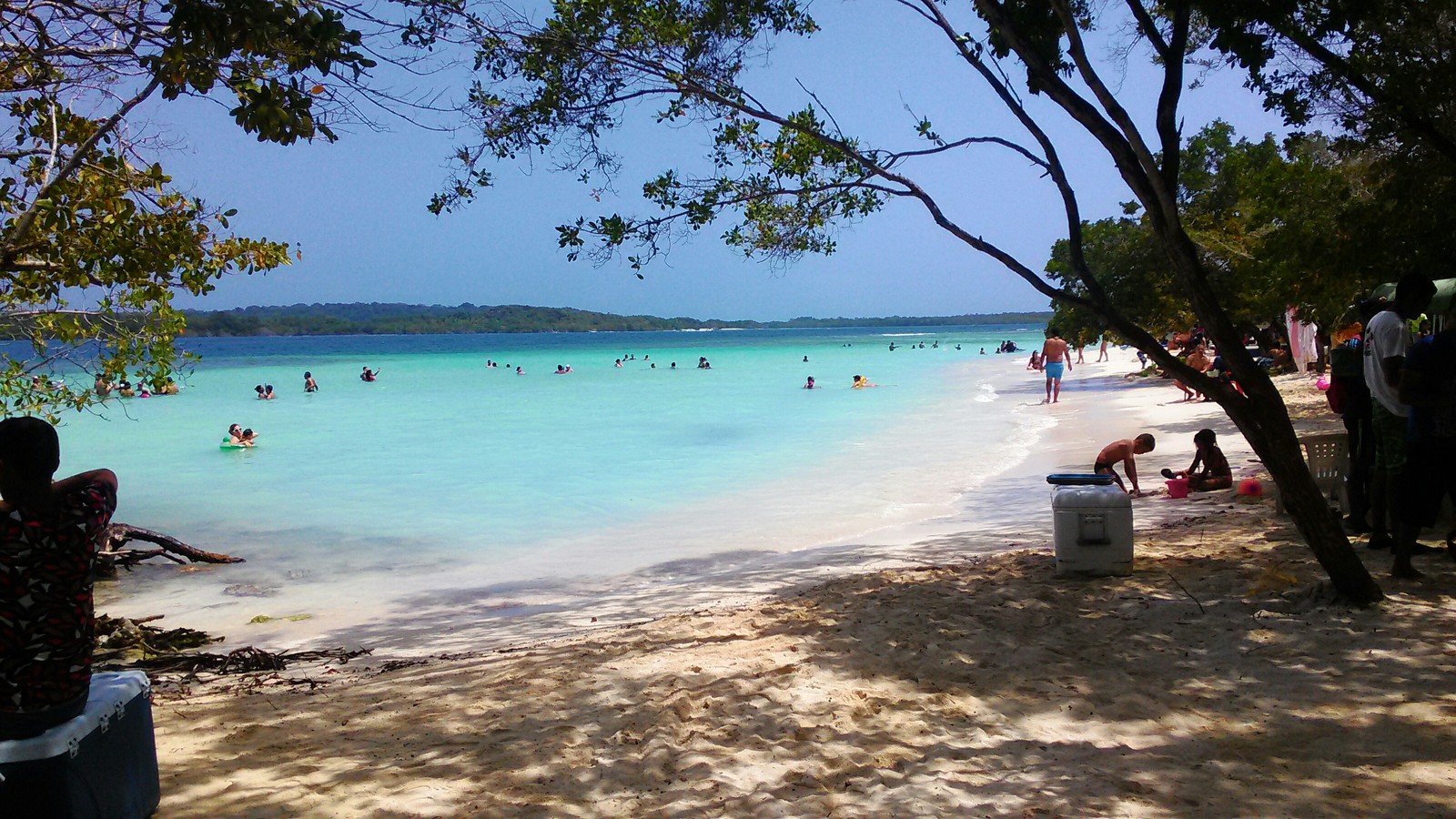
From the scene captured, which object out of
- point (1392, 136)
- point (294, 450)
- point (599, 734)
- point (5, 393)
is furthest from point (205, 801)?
point (294, 450)

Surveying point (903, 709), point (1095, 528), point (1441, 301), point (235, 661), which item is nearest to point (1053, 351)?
point (1441, 301)

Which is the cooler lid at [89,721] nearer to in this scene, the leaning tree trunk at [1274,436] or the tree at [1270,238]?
the leaning tree trunk at [1274,436]

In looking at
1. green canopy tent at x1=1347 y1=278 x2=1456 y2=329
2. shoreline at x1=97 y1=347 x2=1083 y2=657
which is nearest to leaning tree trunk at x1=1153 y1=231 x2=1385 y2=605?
green canopy tent at x1=1347 y1=278 x2=1456 y2=329

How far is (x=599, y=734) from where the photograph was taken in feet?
12.5

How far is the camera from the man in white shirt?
4.79 metres

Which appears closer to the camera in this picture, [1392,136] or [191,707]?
[191,707]

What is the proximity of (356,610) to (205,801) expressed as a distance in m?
4.22

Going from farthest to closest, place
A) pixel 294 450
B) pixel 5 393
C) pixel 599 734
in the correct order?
pixel 294 450 < pixel 5 393 < pixel 599 734

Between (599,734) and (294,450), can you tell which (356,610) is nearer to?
(599,734)

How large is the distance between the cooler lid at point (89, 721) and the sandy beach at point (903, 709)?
1.70 ft

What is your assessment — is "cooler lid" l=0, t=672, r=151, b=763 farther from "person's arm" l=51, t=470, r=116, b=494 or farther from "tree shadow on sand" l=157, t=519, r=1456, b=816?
"person's arm" l=51, t=470, r=116, b=494

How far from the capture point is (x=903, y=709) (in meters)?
3.95

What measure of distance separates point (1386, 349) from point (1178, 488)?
14.0 feet

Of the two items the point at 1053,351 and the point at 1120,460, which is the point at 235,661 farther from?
→ the point at 1053,351
